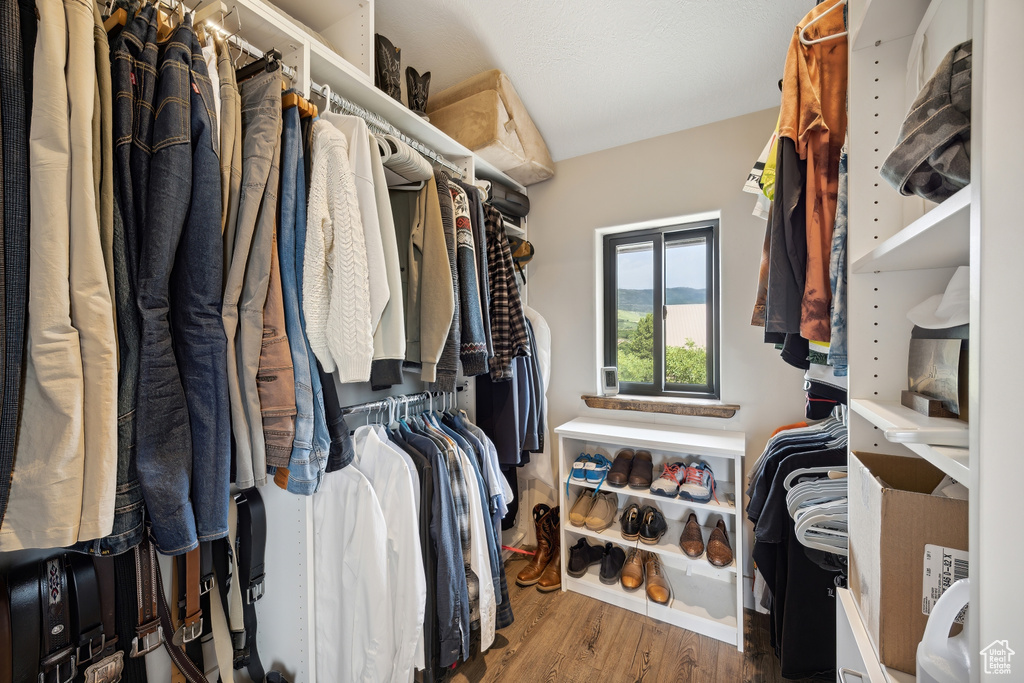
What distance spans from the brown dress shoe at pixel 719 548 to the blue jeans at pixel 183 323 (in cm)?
179

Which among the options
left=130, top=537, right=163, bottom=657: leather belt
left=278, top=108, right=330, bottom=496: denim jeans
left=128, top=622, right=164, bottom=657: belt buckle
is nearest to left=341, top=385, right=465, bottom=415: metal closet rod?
left=278, top=108, right=330, bottom=496: denim jeans

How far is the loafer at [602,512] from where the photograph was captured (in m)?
1.96

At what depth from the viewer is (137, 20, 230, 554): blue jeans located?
0.68 m

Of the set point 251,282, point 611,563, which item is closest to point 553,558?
point 611,563

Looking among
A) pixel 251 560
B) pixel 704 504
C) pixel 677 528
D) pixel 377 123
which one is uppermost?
pixel 377 123

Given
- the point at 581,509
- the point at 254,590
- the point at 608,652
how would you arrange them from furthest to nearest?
the point at 581,509
the point at 608,652
the point at 254,590

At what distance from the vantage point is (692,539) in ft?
5.97

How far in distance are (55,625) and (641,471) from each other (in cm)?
189

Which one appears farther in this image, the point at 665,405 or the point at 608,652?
the point at 665,405

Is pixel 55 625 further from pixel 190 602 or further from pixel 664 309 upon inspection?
pixel 664 309

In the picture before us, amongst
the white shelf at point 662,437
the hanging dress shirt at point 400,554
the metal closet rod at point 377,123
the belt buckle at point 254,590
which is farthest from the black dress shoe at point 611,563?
the metal closet rod at point 377,123

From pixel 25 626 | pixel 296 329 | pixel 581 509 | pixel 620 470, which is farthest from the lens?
pixel 581 509

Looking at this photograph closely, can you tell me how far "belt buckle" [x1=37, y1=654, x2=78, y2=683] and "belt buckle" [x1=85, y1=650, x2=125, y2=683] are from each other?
0.06 metres

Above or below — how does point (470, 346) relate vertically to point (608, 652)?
above
